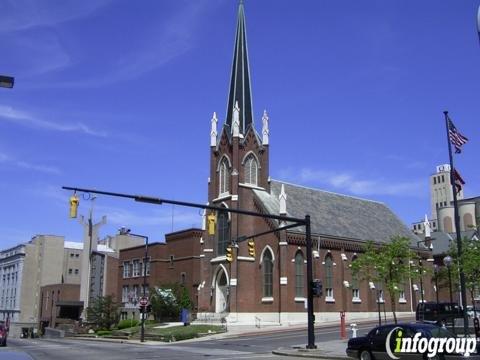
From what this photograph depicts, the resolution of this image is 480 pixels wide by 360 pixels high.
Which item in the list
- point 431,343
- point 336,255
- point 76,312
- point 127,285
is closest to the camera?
point 431,343

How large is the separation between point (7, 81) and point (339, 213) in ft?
182

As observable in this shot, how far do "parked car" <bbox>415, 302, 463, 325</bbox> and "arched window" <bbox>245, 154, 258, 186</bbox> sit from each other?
23539mm

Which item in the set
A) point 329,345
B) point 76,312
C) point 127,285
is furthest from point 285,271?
point 76,312

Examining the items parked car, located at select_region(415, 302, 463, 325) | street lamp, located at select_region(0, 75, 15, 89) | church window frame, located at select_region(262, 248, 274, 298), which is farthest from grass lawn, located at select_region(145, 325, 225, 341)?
street lamp, located at select_region(0, 75, 15, 89)

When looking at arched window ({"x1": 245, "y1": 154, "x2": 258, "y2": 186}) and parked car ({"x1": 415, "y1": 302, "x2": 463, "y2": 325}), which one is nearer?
parked car ({"x1": 415, "y1": 302, "x2": 463, "y2": 325})

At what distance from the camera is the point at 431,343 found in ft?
60.8

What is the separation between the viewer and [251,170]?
5884cm

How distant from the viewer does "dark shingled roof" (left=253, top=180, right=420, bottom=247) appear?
59.5 metres

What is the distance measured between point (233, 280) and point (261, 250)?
4257 mm

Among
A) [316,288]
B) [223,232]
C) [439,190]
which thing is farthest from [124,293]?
[439,190]

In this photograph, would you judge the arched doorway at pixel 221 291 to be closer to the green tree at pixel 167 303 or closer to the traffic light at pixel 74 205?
the green tree at pixel 167 303

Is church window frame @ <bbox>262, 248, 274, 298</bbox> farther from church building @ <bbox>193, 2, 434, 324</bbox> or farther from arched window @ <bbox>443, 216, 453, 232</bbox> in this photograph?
arched window @ <bbox>443, 216, 453, 232</bbox>

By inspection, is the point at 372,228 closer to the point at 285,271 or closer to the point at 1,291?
the point at 285,271

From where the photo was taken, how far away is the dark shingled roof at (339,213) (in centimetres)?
5947
